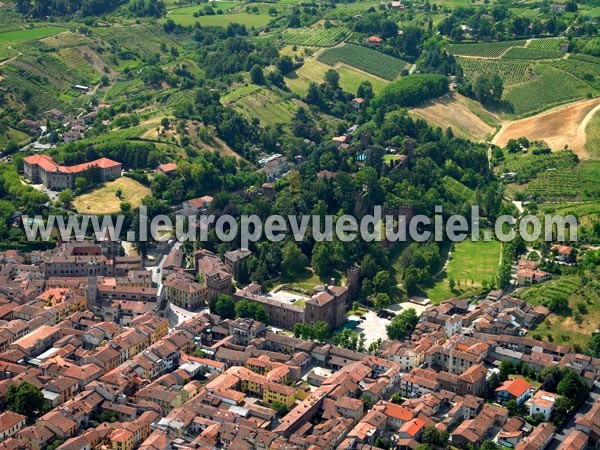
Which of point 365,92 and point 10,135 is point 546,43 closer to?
point 365,92

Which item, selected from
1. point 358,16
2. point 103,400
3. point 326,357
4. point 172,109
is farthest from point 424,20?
point 103,400

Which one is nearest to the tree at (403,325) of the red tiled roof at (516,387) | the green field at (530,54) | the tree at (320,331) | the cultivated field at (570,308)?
the tree at (320,331)

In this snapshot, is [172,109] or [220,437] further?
[172,109]

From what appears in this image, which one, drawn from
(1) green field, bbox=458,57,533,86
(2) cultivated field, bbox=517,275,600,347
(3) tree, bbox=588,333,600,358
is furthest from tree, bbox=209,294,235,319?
(1) green field, bbox=458,57,533,86

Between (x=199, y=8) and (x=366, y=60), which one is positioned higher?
(x=199, y=8)

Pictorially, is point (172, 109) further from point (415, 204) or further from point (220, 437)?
point (220, 437)

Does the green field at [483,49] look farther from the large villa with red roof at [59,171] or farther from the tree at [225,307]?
the tree at [225,307]

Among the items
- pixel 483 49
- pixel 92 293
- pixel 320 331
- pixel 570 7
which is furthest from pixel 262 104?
pixel 570 7
